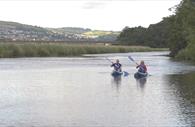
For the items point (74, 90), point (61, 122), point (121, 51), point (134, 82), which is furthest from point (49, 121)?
point (121, 51)

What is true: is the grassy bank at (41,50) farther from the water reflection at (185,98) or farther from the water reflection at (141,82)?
the water reflection at (185,98)

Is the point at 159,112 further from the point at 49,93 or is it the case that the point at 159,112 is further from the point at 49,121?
the point at 49,93

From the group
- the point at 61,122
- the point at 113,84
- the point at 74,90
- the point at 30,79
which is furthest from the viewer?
the point at 30,79

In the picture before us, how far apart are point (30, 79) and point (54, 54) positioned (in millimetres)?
65568

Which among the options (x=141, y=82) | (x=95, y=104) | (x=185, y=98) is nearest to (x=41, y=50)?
(x=141, y=82)

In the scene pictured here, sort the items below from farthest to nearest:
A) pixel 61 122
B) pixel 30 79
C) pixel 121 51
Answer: pixel 121 51 → pixel 30 79 → pixel 61 122

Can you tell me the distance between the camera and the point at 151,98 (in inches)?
1352

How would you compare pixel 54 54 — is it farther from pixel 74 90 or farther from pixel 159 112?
pixel 159 112

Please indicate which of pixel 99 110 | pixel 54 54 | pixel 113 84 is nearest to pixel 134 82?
pixel 113 84

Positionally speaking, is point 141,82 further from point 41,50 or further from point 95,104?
point 41,50

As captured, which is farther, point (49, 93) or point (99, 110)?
point (49, 93)

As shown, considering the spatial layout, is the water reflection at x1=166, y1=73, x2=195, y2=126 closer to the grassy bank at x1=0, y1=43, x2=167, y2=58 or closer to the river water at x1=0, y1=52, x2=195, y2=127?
the river water at x1=0, y1=52, x2=195, y2=127

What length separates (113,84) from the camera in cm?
4472

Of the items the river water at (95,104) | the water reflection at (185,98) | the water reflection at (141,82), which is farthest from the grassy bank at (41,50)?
the water reflection at (185,98)
